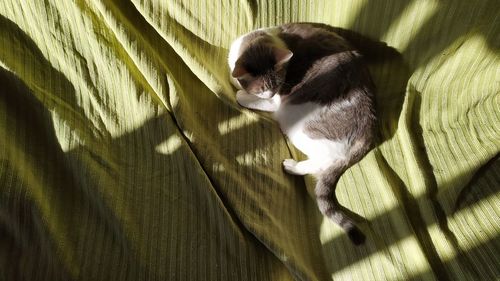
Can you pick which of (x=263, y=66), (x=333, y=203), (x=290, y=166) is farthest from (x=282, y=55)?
(x=333, y=203)

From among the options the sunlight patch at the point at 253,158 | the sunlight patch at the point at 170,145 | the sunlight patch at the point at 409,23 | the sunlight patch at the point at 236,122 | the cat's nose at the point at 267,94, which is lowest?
the sunlight patch at the point at 253,158

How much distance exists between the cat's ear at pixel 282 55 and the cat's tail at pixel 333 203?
37 centimetres

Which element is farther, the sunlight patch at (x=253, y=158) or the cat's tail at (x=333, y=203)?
the sunlight patch at (x=253, y=158)

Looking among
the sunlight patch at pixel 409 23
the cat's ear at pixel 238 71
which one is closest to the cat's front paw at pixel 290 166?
the cat's ear at pixel 238 71

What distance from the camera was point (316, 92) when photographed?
122 centimetres

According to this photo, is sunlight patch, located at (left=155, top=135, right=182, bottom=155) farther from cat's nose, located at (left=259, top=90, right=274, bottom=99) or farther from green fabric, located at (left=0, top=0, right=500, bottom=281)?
cat's nose, located at (left=259, top=90, right=274, bottom=99)

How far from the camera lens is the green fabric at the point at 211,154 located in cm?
101

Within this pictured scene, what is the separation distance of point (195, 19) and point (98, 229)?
27.4 inches

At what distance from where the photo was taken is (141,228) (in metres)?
1.04

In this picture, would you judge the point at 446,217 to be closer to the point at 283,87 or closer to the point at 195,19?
the point at 283,87

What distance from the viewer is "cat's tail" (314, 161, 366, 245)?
43.4 inches

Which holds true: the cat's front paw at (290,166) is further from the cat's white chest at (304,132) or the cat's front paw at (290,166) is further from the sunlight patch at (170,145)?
the sunlight patch at (170,145)

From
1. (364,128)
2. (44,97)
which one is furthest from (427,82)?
(44,97)

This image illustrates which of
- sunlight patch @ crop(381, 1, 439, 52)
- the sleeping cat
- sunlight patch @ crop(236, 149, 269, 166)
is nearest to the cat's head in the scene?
the sleeping cat
